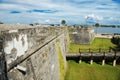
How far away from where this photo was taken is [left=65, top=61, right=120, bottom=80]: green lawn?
27203 mm

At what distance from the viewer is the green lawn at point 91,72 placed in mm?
27203

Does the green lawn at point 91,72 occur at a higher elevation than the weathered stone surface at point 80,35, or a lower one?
lower

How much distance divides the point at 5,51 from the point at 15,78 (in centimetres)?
156

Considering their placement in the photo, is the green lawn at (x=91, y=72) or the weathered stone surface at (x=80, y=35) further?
the weathered stone surface at (x=80, y=35)

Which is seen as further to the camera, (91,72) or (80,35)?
(80,35)

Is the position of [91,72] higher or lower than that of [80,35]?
lower

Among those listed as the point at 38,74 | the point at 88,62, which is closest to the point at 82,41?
the point at 88,62

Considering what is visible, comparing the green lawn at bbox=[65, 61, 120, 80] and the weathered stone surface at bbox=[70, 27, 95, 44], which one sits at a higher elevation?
the weathered stone surface at bbox=[70, 27, 95, 44]

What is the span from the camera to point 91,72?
29.1 metres

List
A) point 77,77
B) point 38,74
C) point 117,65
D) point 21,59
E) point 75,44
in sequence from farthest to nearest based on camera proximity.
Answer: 1. point 75,44
2. point 117,65
3. point 77,77
4. point 38,74
5. point 21,59

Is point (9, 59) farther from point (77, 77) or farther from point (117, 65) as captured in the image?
point (117, 65)

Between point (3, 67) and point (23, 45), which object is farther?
point (23, 45)

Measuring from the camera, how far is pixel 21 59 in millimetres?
10461

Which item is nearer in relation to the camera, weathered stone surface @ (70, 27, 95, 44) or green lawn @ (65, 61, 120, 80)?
green lawn @ (65, 61, 120, 80)
